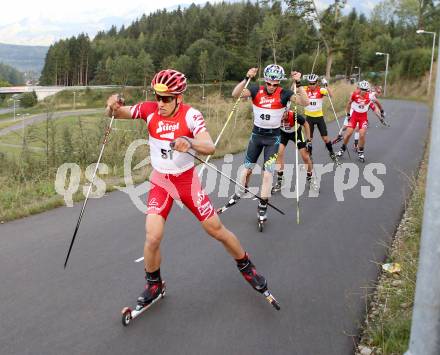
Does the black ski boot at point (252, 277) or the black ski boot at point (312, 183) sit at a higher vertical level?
the black ski boot at point (252, 277)

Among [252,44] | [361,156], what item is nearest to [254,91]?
[361,156]

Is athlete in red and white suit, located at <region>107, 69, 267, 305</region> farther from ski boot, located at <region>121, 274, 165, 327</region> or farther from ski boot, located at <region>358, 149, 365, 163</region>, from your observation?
ski boot, located at <region>358, 149, 365, 163</region>

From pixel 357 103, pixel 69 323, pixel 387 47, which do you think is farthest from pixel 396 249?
pixel 387 47

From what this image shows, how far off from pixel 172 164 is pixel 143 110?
2.09 ft

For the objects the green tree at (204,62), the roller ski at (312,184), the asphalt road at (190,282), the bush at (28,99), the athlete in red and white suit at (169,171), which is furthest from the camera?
the bush at (28,99)

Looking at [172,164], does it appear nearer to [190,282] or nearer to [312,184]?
[190,282]

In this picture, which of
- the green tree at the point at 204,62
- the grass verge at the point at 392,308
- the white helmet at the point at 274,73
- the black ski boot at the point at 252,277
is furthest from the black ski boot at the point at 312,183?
the green tree at the point at 204,62

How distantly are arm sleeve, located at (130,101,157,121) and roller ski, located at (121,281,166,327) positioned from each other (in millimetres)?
1760

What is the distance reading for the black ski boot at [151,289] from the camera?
4699mm

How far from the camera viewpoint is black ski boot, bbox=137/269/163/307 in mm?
4699

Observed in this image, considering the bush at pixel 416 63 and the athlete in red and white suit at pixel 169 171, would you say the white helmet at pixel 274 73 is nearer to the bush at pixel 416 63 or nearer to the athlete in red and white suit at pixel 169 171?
the athlete in red and white suit at pixel 169 171

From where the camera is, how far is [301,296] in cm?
515

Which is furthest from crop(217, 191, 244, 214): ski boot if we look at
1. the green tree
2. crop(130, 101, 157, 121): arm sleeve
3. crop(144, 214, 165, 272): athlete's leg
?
the green tree

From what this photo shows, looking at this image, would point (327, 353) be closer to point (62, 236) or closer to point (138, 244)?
point (138, 244)
